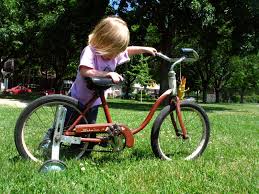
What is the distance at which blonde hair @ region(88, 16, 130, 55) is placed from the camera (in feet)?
15.3

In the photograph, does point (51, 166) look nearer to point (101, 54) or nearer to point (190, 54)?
point (101, 54)

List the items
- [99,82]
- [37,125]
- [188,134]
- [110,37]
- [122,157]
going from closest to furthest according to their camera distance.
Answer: [99,82] < [110,37] < [37,125] < [122,157] < [188,134]

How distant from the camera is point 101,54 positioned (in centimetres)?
471

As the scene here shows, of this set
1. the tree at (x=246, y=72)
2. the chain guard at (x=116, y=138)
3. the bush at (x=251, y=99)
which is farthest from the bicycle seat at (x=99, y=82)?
the bush at (x=251, y=99)

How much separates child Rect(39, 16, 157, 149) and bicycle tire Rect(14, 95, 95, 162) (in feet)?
0.59

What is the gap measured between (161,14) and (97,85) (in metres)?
19.0

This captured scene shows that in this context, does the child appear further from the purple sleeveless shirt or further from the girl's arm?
the girl's arm

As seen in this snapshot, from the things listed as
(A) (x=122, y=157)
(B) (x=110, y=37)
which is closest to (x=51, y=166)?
(A) (x=122, y=157)

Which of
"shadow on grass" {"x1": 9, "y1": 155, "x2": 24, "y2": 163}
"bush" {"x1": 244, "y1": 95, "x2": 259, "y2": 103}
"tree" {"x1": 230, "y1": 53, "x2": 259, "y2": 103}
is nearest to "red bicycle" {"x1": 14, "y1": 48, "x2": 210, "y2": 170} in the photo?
"shadow on grass" {"x1": 9, "y1": 155, "x2": 24, "y2": 163}

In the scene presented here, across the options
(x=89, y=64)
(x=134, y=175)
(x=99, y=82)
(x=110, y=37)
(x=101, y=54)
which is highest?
(x=110, y=37)

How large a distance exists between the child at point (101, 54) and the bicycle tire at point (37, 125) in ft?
0.59

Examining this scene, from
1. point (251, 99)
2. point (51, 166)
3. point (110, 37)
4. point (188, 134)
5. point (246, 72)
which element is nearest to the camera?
point (51, 166)

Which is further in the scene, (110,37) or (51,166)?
(110,37)

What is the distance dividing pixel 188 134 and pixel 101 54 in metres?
1.52
